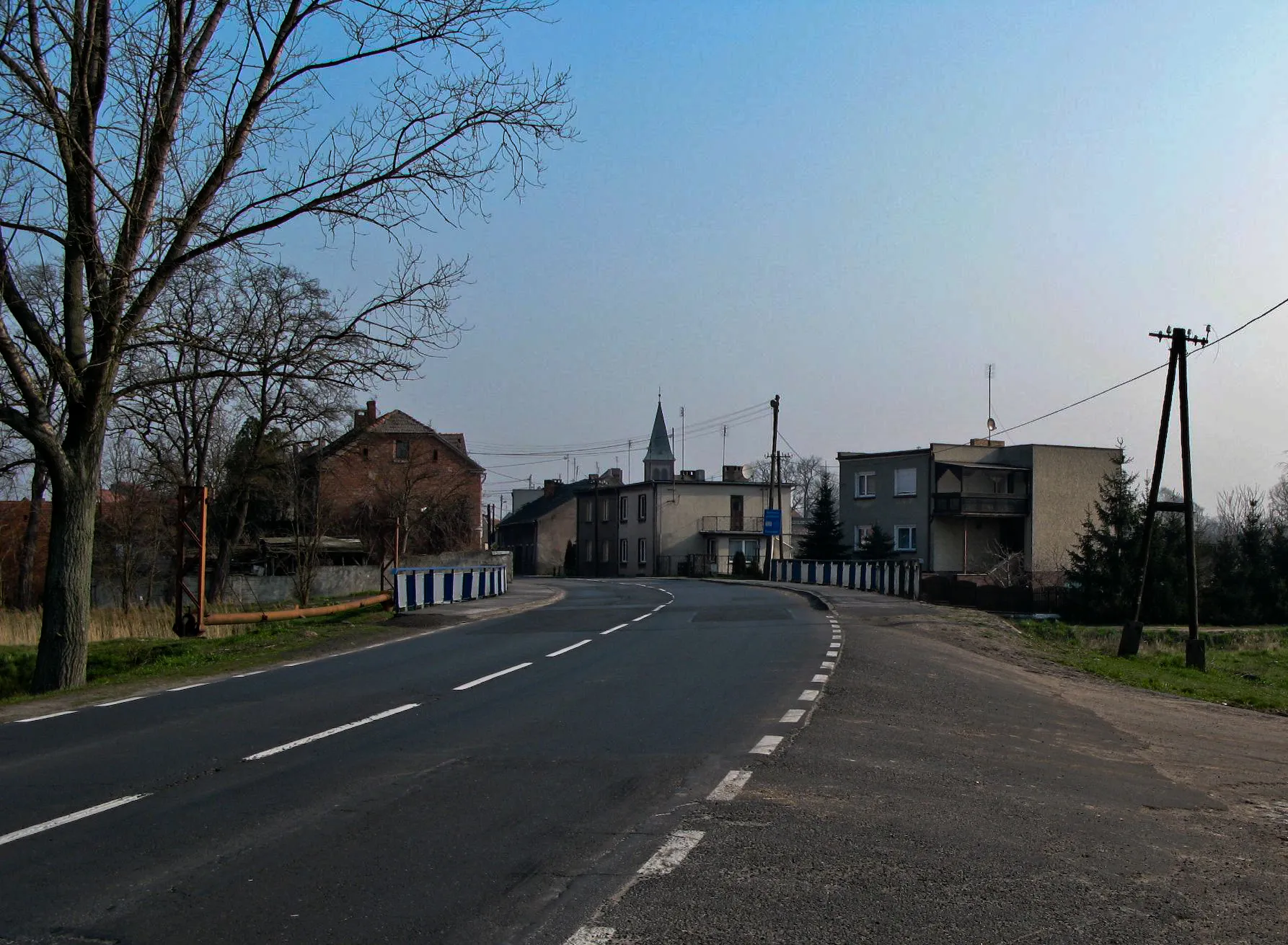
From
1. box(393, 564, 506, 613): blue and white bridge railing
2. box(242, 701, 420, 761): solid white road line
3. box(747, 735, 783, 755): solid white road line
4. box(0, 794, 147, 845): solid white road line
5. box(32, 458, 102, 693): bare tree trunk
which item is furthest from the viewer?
box(393, 564, 506, 613): blue and white bridge railing

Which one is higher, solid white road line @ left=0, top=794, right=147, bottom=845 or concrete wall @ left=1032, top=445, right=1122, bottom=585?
concrete wall @ left=1032, top=445, right=1122, bottom=585

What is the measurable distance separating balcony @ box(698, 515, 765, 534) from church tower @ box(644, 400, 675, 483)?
23917mm

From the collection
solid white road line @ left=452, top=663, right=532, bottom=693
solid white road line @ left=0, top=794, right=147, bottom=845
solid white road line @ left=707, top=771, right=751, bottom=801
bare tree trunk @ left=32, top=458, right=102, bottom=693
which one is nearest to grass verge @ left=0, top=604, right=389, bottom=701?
bare tree trunk @ left=32, top=458, right=102, bottom=693

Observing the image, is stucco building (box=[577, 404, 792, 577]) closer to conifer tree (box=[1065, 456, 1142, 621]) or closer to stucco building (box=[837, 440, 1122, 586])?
stucco building (box=[837, 440, 1122, 586])

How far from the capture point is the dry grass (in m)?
24.6

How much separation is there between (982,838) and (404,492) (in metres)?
51.9

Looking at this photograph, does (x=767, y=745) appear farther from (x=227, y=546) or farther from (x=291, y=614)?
(x=227, y=546)

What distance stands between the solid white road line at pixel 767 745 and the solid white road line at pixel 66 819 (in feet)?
13.6

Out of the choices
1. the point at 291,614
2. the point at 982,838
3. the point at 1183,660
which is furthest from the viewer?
the point at 1183,660

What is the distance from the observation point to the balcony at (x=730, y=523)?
82.1 m

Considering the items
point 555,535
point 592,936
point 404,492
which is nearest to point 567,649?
point 592,936

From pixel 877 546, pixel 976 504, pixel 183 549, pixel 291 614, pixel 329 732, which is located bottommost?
pixel 291 614

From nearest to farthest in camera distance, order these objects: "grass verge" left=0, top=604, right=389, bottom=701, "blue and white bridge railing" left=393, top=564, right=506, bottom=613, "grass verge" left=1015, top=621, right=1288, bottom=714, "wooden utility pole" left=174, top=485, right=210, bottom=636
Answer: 1. "grass verge" left=0, top=604, right=389, bottom=701
2. "grass verge" left=1015, top=621, right=1288, bottom=714
3. "wooden utility pole" left=174, top=485, right=210, bottom=636
4. "blue and white bridge railing" left=393, top=564, right=506, bottom=613

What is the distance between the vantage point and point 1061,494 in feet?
212
